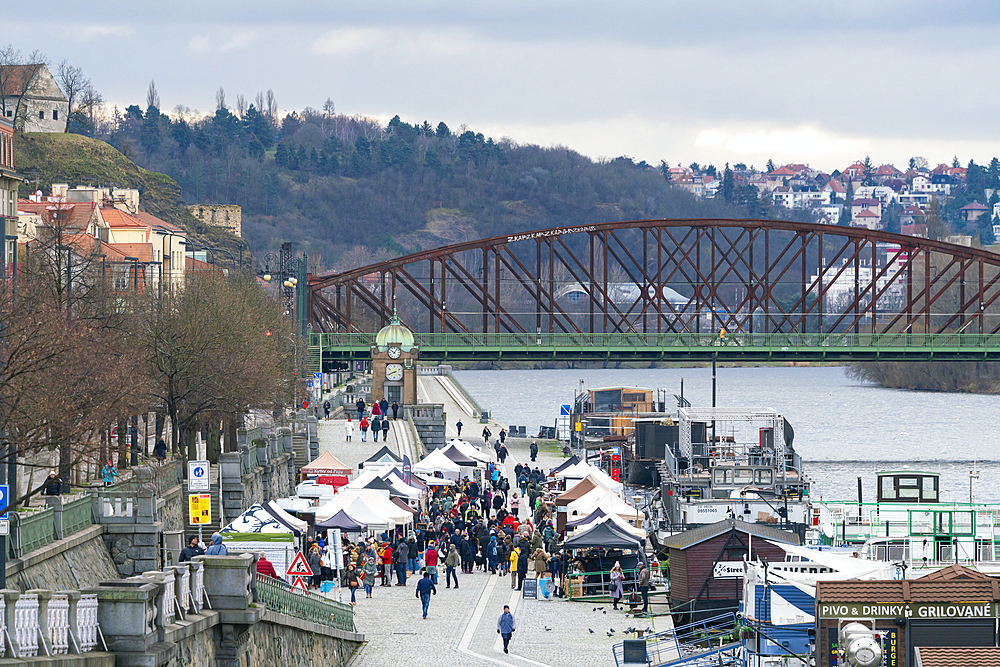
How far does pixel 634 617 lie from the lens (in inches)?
1532

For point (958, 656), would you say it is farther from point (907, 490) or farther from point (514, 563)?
point (907, 490)

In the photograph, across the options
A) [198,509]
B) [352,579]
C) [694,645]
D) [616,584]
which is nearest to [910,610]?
[694,645]

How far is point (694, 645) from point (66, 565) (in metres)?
13.4

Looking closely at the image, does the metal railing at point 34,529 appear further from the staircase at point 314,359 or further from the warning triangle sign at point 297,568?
the staircase at point 314,359

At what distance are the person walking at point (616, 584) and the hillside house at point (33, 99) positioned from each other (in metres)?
116

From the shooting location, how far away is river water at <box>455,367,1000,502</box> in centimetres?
8512

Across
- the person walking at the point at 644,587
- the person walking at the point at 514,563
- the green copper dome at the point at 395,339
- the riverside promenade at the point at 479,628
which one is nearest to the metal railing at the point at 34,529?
the riverside promenade at the point at 479,628

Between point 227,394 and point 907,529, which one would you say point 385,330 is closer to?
point 227,394

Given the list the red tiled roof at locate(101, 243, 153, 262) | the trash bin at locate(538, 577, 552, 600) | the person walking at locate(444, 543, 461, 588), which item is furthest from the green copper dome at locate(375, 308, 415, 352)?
the trash bin at locate(538, 577, 552, 600)

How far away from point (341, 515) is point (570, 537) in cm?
653

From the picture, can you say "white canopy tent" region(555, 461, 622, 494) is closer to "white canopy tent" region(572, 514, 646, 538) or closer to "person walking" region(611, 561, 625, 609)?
"white canopy tent" region(572, 514, 646, 538)

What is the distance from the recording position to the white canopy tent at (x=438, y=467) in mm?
60969

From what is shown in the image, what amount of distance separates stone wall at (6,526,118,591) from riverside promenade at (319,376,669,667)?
5627 mm

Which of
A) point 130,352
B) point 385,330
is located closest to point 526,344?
point 385,330
